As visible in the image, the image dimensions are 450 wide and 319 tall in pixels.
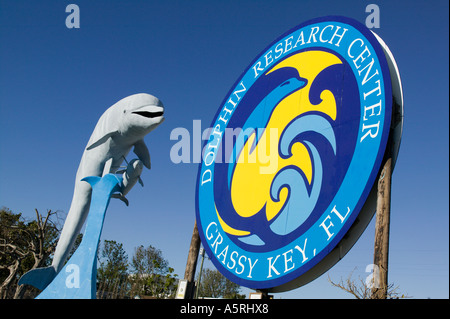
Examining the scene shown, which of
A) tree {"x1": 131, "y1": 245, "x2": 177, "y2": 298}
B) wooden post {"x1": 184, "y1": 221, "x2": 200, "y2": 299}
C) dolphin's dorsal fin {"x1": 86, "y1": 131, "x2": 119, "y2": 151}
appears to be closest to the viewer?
wooden post {"x1": 184, "y1": 221, "x2": 200, "y2": 299}

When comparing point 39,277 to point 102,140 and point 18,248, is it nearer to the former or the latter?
point 102,140

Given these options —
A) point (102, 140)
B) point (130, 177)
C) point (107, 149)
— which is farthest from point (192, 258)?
point (102, 140)

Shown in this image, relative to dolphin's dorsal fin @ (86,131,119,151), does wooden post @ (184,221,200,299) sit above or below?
below

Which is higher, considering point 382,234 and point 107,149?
point 107,149

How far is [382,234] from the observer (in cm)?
458

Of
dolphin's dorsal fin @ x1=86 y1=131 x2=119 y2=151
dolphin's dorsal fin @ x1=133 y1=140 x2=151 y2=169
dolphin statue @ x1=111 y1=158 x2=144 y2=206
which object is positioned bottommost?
dolphin statue @ x1=111 y1=158 x2=144 y2=206

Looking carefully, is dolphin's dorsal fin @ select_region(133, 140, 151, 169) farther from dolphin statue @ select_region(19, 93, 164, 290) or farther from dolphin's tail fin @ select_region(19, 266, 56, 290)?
dolphin's tail fin @ select_region(19, 266, 56, 290)

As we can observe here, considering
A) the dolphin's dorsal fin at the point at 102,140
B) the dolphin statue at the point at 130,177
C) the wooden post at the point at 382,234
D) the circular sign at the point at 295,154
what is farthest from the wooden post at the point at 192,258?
the dolphin's dorsal fin at the point at 102,140

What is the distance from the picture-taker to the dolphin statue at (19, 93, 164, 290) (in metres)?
9.31

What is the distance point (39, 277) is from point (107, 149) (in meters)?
3.38

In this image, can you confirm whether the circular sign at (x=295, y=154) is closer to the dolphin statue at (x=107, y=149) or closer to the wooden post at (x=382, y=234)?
the wooden post at (x=382, y=234)

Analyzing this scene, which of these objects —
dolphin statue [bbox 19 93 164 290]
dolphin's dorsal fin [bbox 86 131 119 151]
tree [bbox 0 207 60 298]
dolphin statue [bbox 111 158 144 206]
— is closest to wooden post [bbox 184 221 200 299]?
dolphin statue [bbox 111 158 144 206]

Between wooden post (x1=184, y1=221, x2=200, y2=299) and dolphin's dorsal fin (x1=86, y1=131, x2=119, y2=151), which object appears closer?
wooden post (x1=184, y1=221, x2=200, y2=299)
